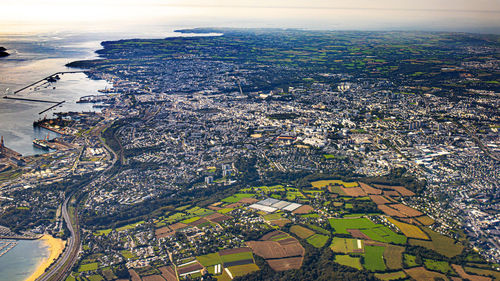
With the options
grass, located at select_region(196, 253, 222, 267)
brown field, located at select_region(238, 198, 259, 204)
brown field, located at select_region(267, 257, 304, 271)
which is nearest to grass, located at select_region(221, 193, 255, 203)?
brown field, located at select_region(238, 198, 259, 204)

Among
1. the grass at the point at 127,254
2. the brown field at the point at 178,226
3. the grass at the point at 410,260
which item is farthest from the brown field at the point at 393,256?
the grass at the point at 127,254

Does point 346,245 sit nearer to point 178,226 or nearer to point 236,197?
point 236,197

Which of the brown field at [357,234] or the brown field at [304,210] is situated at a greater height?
the brown field at [304,210]

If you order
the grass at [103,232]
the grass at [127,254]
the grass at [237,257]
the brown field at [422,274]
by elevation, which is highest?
the grass at [103,232]

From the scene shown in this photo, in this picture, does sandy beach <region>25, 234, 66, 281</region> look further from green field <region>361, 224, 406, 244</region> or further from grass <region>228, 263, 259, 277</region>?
green field <region>361, 224, 406, 244</region>

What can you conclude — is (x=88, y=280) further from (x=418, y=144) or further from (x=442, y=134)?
(x=442, y=134)

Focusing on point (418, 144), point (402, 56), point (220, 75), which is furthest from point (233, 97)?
point (402, 56)

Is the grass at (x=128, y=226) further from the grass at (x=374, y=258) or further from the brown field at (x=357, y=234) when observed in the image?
the grass at (x=374, y=258)
